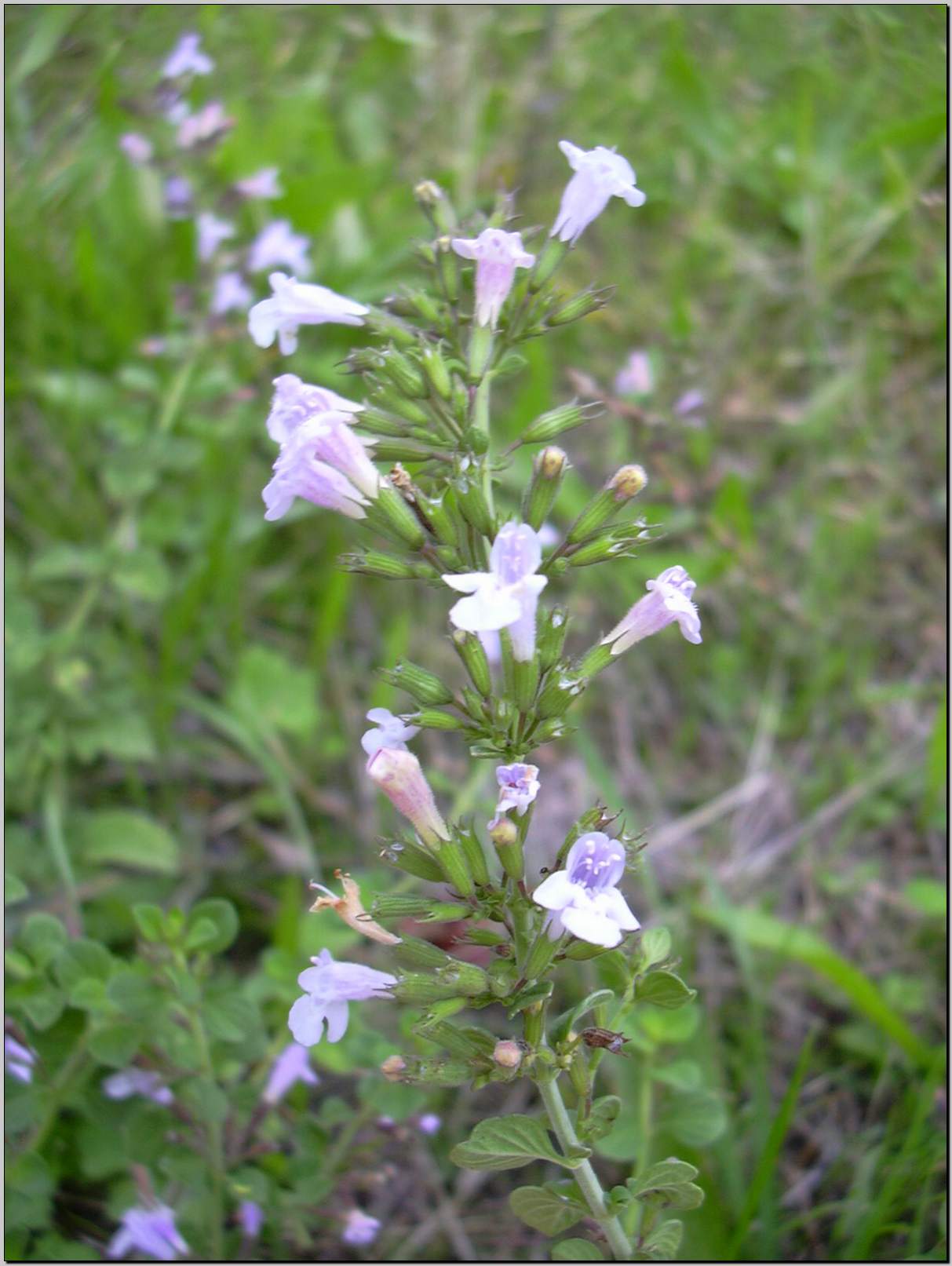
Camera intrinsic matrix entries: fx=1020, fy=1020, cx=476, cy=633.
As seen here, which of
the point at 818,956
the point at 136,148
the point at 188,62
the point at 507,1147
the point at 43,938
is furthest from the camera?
the point at 136,148

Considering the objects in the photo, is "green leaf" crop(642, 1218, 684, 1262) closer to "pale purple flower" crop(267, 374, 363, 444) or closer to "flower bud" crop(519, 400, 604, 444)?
"flower bud" crop(519, 400, 604, 444)

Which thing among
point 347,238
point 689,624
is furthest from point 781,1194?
point 347,238

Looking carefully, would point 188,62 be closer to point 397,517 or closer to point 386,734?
point 397,517

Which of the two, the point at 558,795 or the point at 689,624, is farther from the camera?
the point at 558,795

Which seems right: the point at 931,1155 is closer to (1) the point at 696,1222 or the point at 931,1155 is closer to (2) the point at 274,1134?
(1) the point at 696,1222

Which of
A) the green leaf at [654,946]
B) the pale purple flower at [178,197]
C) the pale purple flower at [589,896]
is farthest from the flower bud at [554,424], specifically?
the pale purple flower at [178,197]

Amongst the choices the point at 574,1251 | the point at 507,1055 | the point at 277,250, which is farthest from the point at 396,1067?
the point at 277,250
